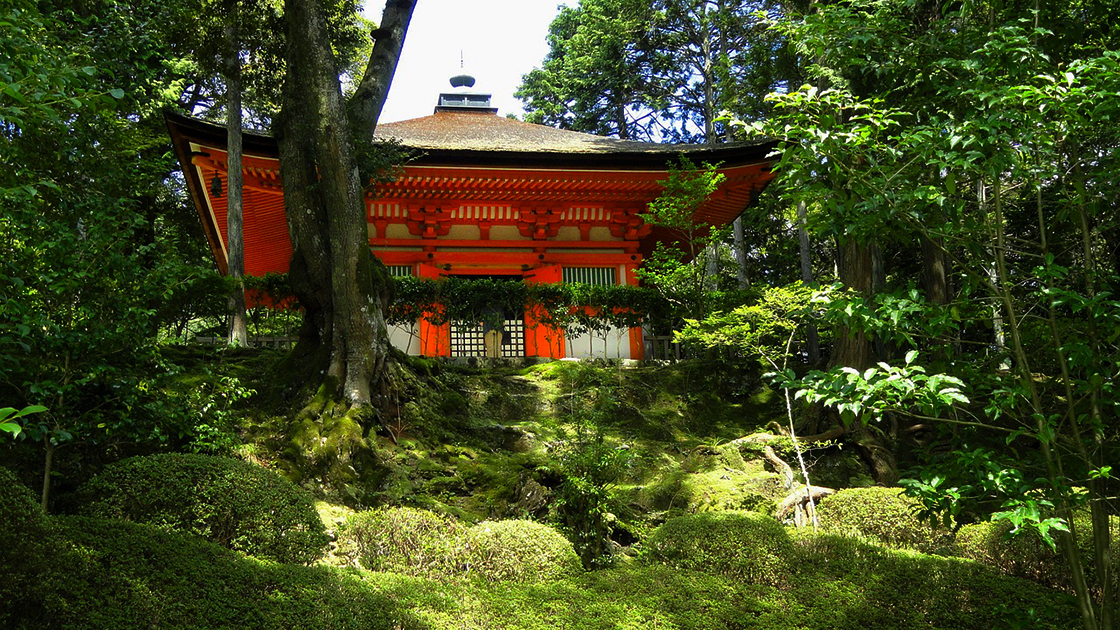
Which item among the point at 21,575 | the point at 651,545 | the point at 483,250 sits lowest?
the point at 651,545

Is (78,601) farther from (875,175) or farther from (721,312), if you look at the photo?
(721,312)

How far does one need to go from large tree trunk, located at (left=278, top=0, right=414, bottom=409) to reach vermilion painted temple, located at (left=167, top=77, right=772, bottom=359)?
3.30 meters

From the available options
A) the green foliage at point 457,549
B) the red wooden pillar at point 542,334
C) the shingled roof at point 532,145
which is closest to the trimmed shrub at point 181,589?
the green foliage at point 457,549

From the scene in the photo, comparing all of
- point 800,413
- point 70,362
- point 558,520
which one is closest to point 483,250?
point 800,413

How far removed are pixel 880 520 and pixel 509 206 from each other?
29.2ft

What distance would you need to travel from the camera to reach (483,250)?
1519 cm

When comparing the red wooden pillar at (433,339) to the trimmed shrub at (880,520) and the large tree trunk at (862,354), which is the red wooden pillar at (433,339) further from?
the trimmed shrub at (880,520)

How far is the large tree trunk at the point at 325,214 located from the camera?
30.1 ft

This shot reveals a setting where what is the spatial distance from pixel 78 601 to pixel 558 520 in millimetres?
3924

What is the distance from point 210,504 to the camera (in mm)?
6020

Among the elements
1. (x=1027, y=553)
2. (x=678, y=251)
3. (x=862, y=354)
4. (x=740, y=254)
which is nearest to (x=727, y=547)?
(x=1027, y=553)

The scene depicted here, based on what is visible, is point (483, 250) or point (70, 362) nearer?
point (70, 362)

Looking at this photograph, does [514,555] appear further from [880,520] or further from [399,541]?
[880,520]

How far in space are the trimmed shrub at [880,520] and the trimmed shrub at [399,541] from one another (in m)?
3.58
